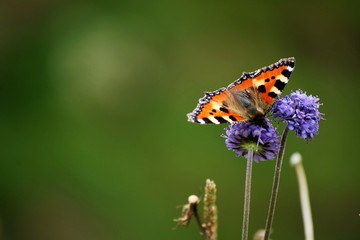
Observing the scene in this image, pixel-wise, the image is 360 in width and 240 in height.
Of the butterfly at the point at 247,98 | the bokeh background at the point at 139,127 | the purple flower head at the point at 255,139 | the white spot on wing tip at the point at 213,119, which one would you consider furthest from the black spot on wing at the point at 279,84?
the bokeh background at the point at 139,127

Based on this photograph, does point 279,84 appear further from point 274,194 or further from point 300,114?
point 274,194

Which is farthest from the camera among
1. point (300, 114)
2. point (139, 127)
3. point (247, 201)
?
point (139, 127)

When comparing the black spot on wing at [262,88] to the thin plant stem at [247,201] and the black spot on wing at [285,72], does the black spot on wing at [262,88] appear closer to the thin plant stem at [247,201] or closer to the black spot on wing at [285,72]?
the black spot on wing at [285,72]

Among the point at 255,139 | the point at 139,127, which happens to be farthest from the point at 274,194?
the point at 139,127

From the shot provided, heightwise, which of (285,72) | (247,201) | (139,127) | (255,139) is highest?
(139,127)

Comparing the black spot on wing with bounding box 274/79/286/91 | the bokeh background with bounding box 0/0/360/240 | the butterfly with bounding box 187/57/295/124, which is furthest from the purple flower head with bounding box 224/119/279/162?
the bokeh background with bounding box 0/0/360/240

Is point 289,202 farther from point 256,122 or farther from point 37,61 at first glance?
point 256,122
